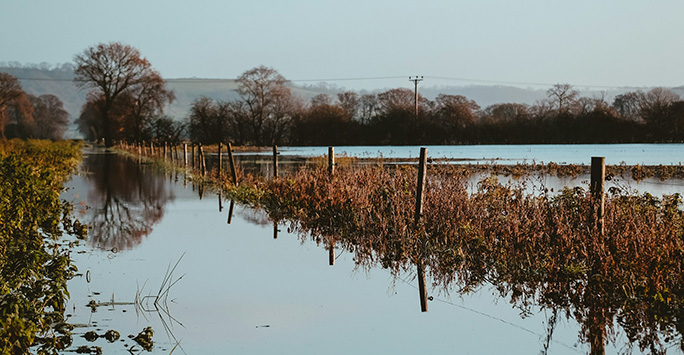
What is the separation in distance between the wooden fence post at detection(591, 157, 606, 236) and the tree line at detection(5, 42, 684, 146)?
7714 cm

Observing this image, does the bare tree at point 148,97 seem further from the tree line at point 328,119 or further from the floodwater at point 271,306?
the floodwater at point 271,306

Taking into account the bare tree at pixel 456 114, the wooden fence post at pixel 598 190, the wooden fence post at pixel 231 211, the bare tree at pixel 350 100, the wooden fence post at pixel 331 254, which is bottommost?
the wooden fence post at pixel 231 211

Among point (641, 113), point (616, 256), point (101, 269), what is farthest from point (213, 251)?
point (641, 113)

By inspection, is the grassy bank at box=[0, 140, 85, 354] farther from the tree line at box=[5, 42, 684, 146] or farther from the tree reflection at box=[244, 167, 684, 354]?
the tree line at box=[5, 42, 684, 146]

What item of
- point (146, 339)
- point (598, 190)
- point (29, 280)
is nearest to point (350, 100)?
point (598, 190)

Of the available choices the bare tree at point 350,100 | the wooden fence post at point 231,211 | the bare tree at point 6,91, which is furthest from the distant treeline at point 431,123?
the wooden fence post at point 231,211

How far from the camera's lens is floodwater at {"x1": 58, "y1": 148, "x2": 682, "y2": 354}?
24.0ft

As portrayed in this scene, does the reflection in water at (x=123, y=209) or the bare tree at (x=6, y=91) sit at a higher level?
the bare tree at (x=6, y=91)

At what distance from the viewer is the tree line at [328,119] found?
90000mm

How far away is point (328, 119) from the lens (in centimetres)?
9862

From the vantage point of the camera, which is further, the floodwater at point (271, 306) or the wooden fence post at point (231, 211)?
the wooden fence post at point (231, 211)

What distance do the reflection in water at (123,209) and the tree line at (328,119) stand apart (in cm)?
6289

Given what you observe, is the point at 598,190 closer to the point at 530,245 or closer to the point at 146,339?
the point at 530,245

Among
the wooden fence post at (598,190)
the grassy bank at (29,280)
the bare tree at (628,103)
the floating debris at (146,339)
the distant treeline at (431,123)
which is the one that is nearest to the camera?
the grassy bank at (29,280)
